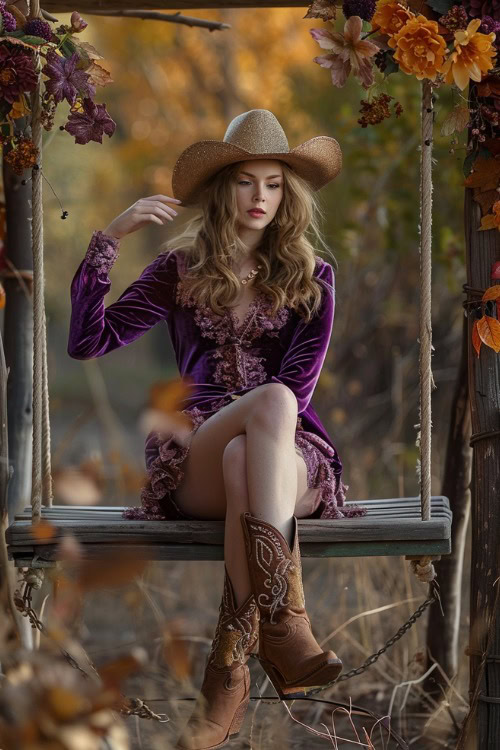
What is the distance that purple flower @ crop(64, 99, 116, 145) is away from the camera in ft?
9.12

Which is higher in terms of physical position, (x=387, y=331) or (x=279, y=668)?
(x=387, y=331)

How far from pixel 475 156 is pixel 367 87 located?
34cm

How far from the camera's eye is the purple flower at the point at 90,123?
→ 2.78 meters

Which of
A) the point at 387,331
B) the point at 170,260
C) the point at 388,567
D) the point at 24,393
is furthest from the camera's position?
the point at 387,331

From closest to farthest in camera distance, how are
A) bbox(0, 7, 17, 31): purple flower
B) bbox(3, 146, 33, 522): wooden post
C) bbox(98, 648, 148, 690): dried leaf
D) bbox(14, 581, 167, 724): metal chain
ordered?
bbox(98, 648, 148, 690): dried leaf, bbox(14, 581, 167, 724): metal chain, bbox(0, 7, 17, 31): purple flower, bbox(3, 146, 33, 522): wooden post

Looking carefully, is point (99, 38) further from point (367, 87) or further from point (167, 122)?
point (367, 87)

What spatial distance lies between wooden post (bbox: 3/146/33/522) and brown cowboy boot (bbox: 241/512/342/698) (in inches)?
49.2

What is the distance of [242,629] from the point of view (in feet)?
8.57

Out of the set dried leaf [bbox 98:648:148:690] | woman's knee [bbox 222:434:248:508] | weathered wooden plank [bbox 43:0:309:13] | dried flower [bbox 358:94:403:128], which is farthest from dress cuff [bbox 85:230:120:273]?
dried leaf [bbox 98:648:148:690]

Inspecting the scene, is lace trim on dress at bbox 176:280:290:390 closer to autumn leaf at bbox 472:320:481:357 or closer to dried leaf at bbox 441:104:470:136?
autumn leaf at bbox 472:320:481:357

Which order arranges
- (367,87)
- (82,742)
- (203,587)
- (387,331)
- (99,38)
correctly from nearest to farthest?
1. (82,742)
2. (367,87)
3. (203,587)
4. (387,331)
5. (99,38)

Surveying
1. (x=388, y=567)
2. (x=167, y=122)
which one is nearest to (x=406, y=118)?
(x=388, y=567)

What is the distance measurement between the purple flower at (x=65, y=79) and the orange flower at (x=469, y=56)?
0.92 metres

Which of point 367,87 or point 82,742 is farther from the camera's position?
point 367,87
